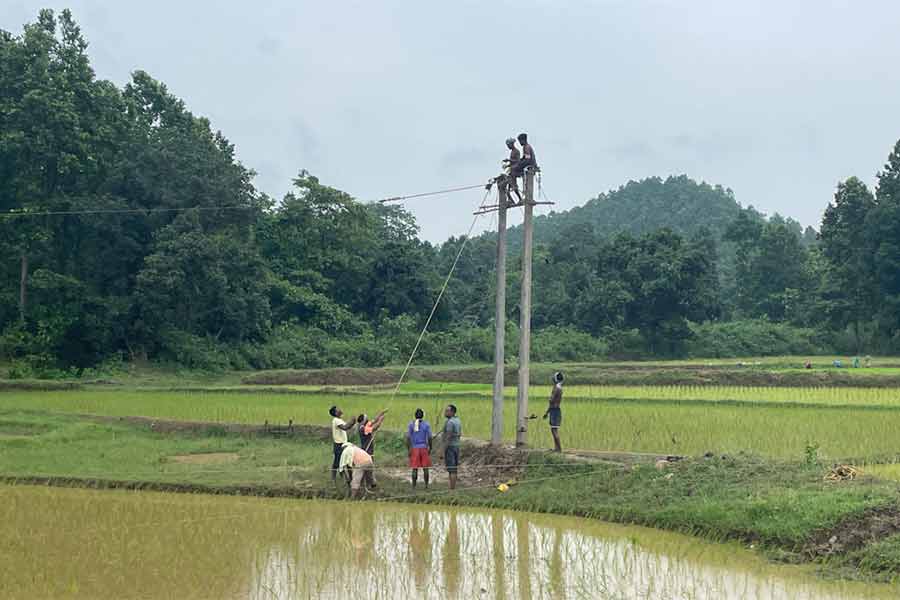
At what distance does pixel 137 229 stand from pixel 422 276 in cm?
1524

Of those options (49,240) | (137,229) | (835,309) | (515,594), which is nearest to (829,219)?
(835,309)

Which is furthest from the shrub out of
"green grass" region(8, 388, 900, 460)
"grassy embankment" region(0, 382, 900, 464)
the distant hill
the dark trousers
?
the dark trousers

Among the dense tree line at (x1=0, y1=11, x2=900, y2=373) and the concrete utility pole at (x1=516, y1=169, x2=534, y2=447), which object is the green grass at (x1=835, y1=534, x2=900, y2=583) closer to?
the concrete utility pole at (x1=516, y1=169, x2=534, y2=447)

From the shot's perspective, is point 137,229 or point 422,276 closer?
point 137,229

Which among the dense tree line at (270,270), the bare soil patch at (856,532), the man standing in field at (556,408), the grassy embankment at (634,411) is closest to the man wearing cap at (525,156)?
the man standing in field at (556,408)

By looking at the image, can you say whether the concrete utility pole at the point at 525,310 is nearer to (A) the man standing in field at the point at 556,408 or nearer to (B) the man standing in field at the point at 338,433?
(A) the man standing in field at the point at 556,408

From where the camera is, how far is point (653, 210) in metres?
95.2

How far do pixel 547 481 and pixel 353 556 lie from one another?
416cm

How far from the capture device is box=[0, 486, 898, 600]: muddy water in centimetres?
877

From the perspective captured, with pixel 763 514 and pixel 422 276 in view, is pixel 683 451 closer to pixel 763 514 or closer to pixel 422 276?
pixel 763 514

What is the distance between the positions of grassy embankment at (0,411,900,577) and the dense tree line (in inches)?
654

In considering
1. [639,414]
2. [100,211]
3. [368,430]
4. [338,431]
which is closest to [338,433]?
[338,431]

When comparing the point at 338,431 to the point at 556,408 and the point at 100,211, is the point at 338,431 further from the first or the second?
the point at 100,211

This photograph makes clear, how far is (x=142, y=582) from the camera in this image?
8.96 meters
